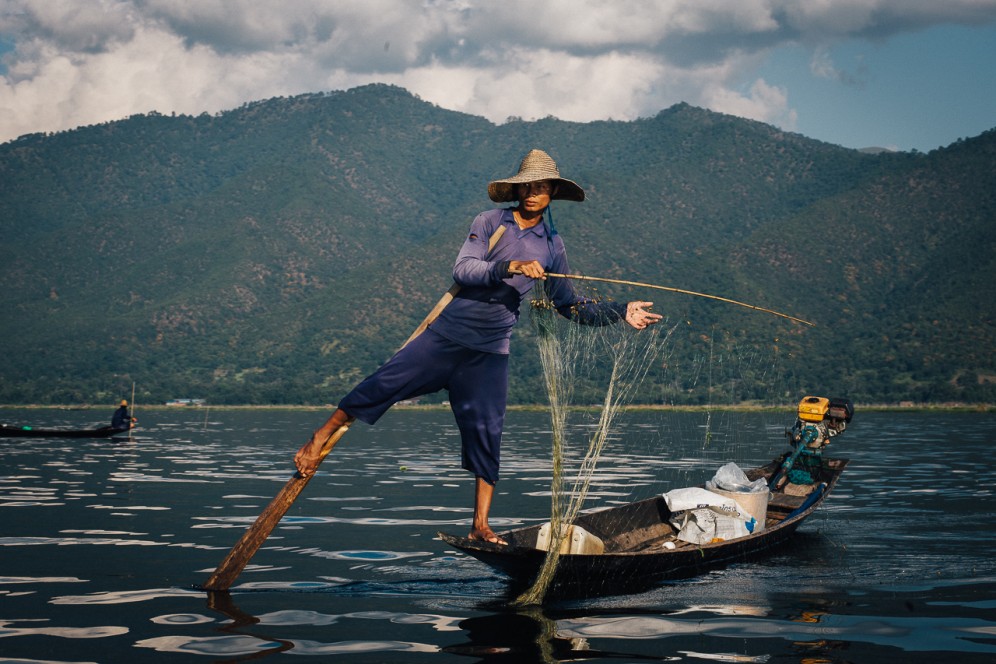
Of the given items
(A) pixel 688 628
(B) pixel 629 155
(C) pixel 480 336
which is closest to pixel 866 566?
(A) pixel 688 628

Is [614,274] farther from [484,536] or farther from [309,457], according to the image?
[309,457]

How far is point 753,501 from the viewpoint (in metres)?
12.9

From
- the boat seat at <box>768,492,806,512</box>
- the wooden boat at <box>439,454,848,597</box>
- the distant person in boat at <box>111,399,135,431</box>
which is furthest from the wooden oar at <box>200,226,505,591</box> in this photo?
the distant person in boat at <box>111,399,135,431</box>

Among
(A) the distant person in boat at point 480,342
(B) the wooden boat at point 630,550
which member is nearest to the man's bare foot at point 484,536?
(A) the distant person in boat at point 480,342

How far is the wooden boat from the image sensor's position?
Answer: 29.2ft

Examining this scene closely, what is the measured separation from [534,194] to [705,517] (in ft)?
16.3

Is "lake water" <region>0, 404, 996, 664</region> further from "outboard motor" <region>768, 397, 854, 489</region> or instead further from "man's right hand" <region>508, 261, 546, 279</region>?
"man's right hand" <region>508, 261, 546, 279</region>

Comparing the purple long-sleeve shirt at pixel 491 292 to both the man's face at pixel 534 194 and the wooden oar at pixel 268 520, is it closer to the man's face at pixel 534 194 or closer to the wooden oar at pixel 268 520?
the man's face at pixel 534 194

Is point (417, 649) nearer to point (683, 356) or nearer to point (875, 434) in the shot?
point (875, 434)

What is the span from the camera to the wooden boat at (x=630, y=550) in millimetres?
8891

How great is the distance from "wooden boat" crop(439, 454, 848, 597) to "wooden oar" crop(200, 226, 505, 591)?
4.10 ft

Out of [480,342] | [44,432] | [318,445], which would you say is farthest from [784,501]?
[44,432]

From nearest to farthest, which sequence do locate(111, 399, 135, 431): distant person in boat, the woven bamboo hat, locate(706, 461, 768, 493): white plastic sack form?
the woven bamboo hat
locate(706, 461, 768, 493): white plastic sack
locate(111, 399, 135, 431): distant person in boat

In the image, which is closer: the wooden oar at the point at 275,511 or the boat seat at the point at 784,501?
the wooden oar at the point at 275,511
